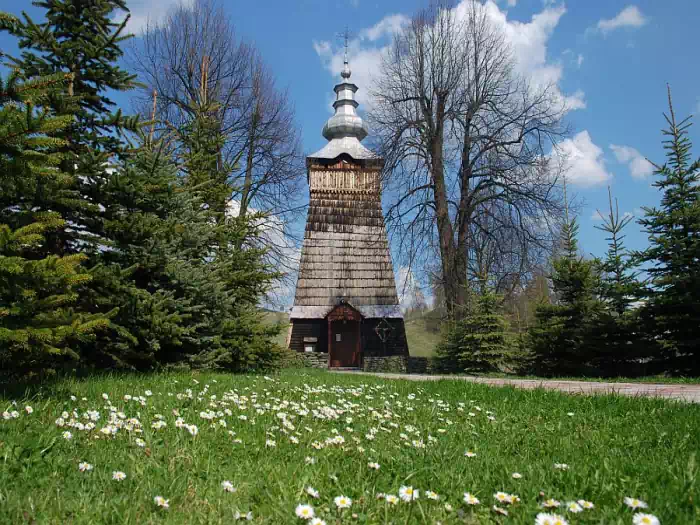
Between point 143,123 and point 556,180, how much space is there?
1457cm

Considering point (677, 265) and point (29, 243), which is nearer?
point (29, 243)

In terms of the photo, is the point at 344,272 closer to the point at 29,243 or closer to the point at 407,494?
the point at 29,243

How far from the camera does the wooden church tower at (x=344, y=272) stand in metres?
23.8

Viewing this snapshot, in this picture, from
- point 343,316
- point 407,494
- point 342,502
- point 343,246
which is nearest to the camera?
point 342,502

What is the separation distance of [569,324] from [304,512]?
13.5m

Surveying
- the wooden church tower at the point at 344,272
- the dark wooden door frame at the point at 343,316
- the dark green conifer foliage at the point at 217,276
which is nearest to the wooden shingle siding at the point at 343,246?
the wooden church tower at the point at 344,272

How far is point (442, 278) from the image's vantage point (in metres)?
18.5

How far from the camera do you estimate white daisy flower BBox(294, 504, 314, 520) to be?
2.09 meters

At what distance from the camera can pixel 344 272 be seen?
2498 cm

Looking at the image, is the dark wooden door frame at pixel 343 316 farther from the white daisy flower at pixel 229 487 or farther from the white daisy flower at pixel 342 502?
the white daisy flower at pixel 342 502

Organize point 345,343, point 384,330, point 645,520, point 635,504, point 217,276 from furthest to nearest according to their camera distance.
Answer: point 345,343 → point 384,330 → point 217,276 → point 635,504 → point 645,520

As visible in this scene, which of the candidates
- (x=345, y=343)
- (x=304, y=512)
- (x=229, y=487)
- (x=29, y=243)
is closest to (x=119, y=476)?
(x=229, y=487)

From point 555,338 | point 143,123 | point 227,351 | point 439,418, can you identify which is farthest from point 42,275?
point 555,338

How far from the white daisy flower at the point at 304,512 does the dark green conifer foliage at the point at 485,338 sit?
13922 millimetres
